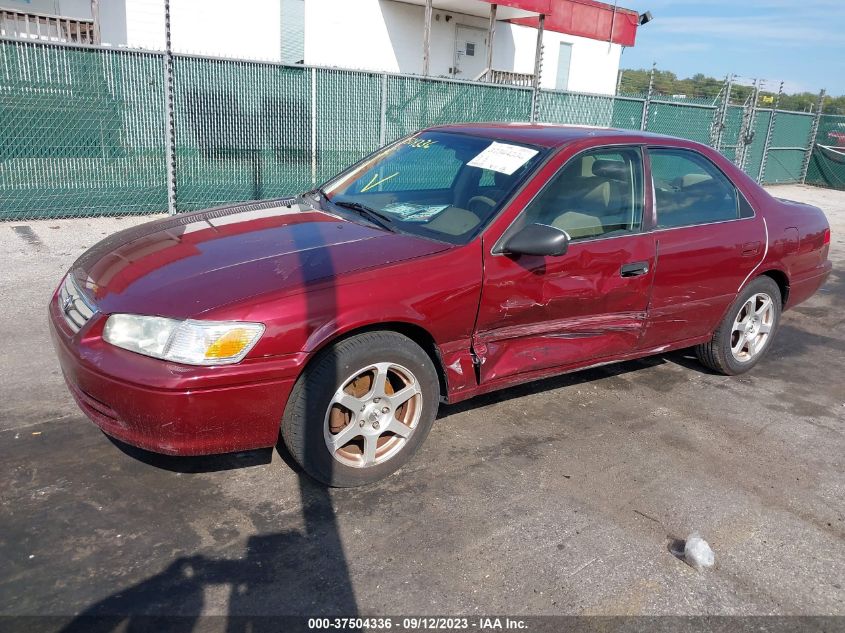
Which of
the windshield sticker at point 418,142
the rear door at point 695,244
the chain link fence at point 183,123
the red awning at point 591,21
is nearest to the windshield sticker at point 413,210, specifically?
the windshield sticker at point 418,142

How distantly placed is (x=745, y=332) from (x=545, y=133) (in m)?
2.16

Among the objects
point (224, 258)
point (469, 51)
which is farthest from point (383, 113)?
point (469, 51)

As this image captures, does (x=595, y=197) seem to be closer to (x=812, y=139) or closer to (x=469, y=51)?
(x=812, y=139)

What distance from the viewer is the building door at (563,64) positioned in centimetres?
2250

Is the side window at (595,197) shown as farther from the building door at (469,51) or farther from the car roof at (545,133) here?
the building door at (469,51)

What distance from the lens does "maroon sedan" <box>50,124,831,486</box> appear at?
2.91m

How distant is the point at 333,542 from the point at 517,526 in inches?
31.9

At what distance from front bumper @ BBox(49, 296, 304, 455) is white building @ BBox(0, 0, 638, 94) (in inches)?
377

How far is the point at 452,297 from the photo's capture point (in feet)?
11.1

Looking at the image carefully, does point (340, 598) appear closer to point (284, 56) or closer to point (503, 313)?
point (503, 313)

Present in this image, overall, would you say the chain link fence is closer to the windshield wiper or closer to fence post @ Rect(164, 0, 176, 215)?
fence post @ Rect(164, 0, 176, 215)

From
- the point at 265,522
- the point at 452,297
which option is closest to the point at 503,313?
the point at 452,297

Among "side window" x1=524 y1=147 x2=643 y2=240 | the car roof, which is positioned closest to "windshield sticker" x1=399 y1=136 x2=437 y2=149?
the car roof

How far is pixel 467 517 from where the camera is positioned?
3.17 metres
